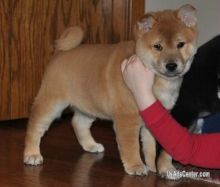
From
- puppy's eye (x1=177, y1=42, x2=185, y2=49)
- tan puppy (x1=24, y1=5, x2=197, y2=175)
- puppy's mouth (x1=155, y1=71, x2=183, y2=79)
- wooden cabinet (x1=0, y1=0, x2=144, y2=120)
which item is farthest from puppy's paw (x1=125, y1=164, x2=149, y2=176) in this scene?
wooden cabinet (x1=0, y1=0, x2=144, y2=120)

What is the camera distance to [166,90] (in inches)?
70.1

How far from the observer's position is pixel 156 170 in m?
1.89

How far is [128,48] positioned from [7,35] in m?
0.90

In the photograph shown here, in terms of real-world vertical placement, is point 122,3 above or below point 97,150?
above

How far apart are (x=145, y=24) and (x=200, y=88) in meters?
0.33

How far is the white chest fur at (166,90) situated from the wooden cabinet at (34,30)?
1.06 metres

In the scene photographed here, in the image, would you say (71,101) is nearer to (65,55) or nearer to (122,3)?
(65,55)

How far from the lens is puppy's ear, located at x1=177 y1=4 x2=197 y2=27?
5.71 feet

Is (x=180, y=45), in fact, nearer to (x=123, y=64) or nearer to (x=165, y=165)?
(x=123, y=64)

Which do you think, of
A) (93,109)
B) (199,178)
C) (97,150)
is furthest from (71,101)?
(199,178)

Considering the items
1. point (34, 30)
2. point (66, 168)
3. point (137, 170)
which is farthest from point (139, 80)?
point (34, 30)

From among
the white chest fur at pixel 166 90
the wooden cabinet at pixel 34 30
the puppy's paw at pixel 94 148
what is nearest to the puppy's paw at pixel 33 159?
the puppy's paw at pixel 94 148

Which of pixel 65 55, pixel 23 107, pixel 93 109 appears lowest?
pixel 23 107

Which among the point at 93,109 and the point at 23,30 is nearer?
the point at 93,109
